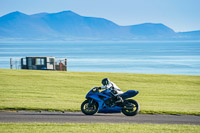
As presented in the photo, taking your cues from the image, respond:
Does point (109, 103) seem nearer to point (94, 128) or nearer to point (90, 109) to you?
point (90, 109)

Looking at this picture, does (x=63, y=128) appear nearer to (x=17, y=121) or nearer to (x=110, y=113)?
(x=17, y=121)

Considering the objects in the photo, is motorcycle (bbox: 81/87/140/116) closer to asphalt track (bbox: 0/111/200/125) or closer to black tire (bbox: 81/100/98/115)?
black tire (bbox: 81/100/98/115)

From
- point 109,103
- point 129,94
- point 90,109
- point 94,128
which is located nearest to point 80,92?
point 90,109

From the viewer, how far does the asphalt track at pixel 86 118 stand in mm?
11547

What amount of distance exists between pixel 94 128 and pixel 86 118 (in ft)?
6.81

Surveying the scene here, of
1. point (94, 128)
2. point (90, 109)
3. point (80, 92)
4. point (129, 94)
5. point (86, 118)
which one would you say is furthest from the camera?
point (80, 92)

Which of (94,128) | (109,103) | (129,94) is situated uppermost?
(129,94)

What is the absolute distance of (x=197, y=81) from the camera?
94.1 feet

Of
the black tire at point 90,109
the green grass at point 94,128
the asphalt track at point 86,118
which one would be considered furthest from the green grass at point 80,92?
the green grass at point 94,128

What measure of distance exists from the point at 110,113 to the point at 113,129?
3.20 metres

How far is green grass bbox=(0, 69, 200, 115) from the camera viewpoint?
15.0m

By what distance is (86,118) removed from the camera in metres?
12.1

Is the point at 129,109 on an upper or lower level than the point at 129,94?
lower

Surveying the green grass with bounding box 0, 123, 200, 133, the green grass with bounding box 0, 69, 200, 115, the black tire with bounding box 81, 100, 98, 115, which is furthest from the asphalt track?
the green grass with bounding box 0, 69, 200, 115
